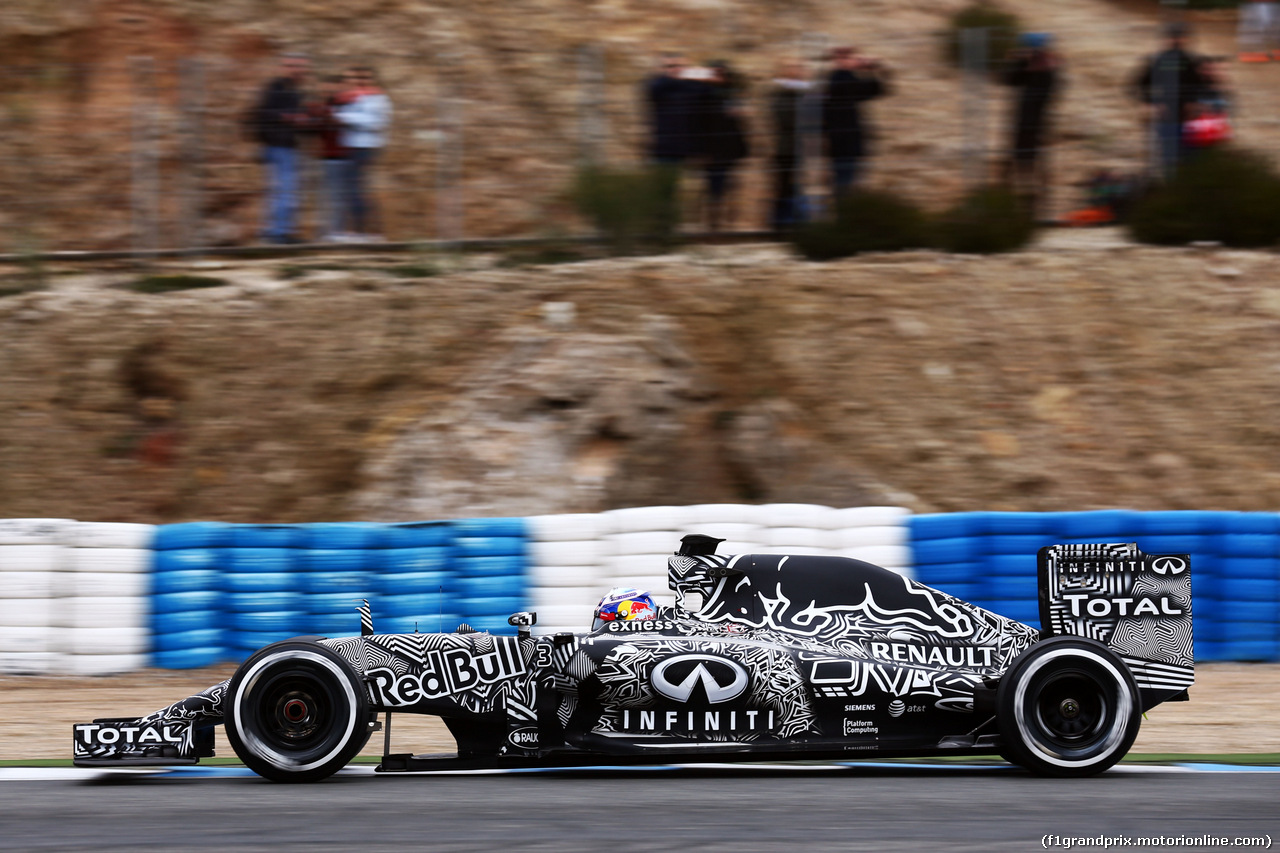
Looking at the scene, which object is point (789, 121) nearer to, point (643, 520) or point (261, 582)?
point (643, 520)

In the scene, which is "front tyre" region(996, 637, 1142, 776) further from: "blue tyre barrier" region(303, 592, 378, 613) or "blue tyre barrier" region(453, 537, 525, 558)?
"blue tyre barrier" region(303, 592, 378, 613)

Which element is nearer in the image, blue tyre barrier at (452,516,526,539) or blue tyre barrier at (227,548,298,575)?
blue tyre barrier at (227,548,298,575)

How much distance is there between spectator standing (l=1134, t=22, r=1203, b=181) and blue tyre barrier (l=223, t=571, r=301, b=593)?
9081 millimetres

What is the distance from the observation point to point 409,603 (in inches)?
392

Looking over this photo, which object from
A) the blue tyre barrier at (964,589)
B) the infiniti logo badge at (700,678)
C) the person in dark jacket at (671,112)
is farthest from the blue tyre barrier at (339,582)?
the person in dark jacket at (671,112)

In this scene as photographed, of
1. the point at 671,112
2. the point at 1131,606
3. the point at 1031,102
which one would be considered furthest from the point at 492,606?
the point at 1031,102

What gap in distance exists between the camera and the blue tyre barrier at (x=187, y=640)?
9.77 meters

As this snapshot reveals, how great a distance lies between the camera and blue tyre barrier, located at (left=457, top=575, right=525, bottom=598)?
9961 mm

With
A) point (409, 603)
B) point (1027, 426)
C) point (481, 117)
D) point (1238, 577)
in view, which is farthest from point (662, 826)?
point (481, 117)

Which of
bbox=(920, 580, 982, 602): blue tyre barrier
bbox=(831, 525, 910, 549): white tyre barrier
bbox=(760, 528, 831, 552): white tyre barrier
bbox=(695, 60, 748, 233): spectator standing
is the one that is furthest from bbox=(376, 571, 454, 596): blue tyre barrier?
bbox=(695, 60, 748, 233): spectator standing

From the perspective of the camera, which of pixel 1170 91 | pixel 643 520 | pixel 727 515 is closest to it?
pixel 643 520

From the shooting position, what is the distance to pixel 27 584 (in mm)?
9672

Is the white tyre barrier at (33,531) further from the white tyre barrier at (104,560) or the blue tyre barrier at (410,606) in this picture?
the blue tyre barrier at (410,606)

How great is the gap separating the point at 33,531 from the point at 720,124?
713 cm
